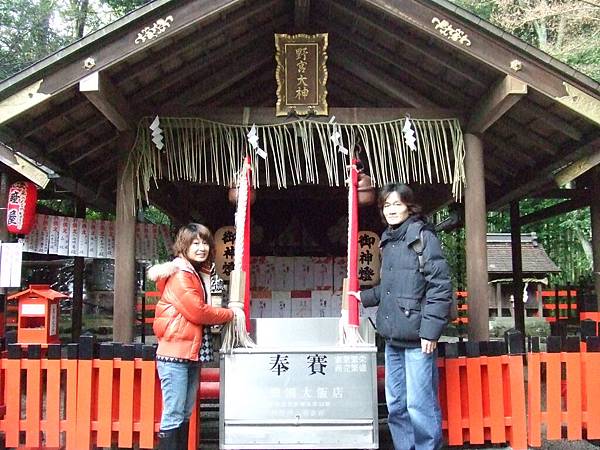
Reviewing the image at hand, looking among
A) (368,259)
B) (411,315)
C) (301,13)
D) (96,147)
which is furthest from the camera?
(368,259)

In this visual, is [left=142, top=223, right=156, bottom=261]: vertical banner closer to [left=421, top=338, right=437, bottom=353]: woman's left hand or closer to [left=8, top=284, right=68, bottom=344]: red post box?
[left=8, top=284, right=68, bottom=344]: red post box

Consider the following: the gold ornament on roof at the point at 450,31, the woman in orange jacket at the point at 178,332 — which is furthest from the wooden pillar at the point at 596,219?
the woman in orange jacket at the point at 178,332

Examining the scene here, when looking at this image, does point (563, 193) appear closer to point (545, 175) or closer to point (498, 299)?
point (545, 175)

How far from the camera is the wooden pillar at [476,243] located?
5.36 metres

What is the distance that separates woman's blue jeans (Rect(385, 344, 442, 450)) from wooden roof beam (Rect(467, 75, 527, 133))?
233cm

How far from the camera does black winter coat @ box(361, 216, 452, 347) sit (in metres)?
3.97

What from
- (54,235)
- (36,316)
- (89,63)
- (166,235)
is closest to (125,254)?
(36,316)

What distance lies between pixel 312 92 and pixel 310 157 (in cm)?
63

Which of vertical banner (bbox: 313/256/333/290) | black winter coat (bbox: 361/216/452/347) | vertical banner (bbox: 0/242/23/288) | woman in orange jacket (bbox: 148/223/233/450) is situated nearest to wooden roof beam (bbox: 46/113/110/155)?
vertical banner (bbox: 0/242/23/288)

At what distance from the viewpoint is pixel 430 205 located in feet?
32.3

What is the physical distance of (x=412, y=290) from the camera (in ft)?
13.5

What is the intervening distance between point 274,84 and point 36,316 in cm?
364

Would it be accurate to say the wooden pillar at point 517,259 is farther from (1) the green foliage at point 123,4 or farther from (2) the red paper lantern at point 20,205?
(1) the green foliage at point 123,4

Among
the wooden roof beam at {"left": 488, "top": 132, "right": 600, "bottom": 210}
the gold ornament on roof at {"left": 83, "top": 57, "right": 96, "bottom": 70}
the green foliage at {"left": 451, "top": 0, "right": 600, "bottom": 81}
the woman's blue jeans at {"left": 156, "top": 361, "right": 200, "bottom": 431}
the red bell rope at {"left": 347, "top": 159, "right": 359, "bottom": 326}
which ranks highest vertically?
the green foliage at {"left": 451, "top": 0, "right": 600, "bottom": 81}
